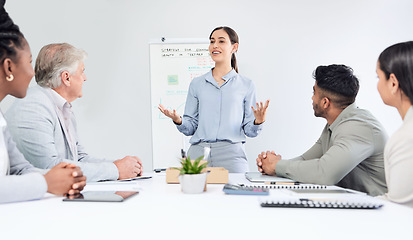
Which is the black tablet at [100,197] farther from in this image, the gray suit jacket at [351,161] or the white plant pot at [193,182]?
the gray suit jacket at [351,161]

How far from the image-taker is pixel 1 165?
1305 mm

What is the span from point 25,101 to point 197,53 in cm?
220

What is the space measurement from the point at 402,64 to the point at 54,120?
4.87 ft

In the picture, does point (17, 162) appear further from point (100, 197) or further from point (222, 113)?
point (222, 113)

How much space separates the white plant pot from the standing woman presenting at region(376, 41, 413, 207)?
0.62m

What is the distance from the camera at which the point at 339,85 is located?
1.92 meters

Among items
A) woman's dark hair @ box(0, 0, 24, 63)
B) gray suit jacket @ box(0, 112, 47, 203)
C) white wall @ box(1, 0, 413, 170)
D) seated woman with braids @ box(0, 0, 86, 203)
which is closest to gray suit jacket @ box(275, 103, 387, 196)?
seated woman with braids @ box(0, 0, 86, 203)

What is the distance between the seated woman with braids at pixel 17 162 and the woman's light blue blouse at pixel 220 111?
1.26 meters

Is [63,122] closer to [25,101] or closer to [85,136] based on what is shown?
[25,101]

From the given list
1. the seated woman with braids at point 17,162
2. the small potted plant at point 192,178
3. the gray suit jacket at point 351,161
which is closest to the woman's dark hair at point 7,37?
the seated woman with braids at point 17,162

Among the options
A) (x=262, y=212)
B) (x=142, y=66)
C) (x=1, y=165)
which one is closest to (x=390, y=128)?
(x=142, y=66)

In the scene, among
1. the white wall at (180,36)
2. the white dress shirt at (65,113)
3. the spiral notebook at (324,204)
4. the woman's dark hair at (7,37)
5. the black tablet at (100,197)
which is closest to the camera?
the spiral notebook at (324,204)

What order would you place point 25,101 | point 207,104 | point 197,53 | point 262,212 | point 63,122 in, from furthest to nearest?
point 197,53 < point 207,104 < point 63,122 < point 25,101 < point 262,212

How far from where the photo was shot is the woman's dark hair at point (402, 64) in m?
1.30
